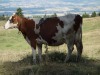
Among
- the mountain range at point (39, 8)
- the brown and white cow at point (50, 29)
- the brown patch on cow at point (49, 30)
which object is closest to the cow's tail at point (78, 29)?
the brown and white cow at point (50, 29)

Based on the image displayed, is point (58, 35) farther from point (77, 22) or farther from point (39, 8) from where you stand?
point (39, 8)

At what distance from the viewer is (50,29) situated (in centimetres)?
1266

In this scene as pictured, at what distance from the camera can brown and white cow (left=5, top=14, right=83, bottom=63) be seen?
1260 centimetres

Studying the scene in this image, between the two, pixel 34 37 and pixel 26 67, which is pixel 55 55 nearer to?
pixel 34 37

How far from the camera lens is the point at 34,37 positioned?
1272 centimetres

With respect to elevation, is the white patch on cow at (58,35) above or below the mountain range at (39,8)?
above

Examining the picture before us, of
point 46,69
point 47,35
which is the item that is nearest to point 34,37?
point 47,35

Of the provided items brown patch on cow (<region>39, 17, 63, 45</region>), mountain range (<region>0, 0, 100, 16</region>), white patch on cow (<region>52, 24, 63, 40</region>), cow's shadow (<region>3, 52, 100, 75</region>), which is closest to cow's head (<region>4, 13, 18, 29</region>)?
brown patch on cow (<region>39, 17, 63, 45</region>)

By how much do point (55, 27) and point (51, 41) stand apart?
49 cm

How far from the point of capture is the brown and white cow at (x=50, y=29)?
12602 millimetres

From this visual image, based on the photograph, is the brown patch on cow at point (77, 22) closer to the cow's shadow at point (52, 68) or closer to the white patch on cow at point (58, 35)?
the white patch on cow at point (58, 35)

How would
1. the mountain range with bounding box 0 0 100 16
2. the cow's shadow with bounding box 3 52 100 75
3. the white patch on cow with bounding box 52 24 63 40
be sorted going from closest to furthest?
1. the cow's shadow with bounding box 3 52 100 75
2. the white patch on cow with bounding box 52 24 63 40
3. the mountain range with bounding box 0 0 100 16

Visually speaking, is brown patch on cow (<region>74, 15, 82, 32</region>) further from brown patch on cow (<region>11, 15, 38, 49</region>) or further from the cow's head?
the cow's head

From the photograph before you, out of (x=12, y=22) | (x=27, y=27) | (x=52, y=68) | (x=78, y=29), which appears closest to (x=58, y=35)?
(x=78, y=29)
